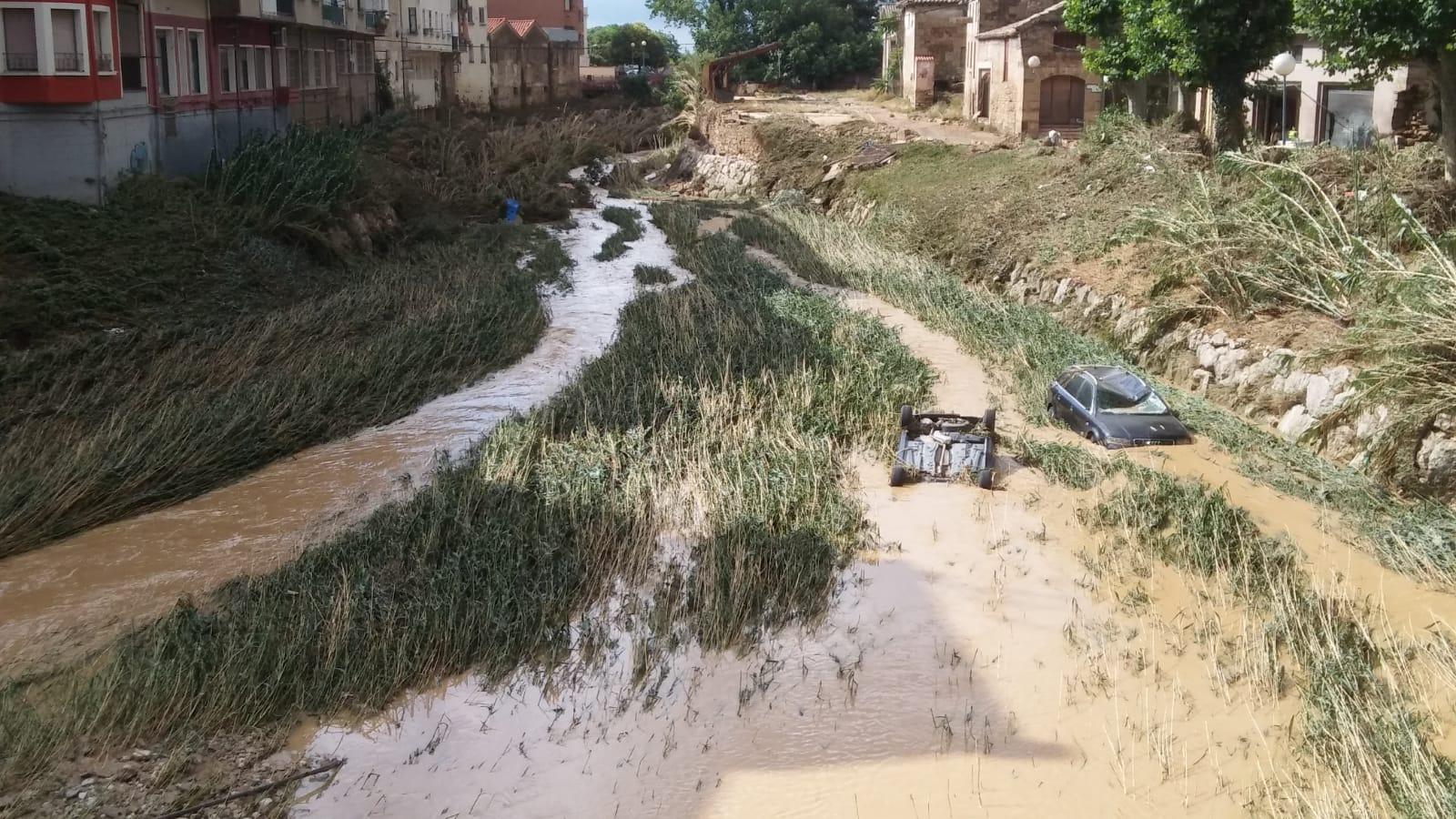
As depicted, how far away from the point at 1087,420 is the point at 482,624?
344 inches

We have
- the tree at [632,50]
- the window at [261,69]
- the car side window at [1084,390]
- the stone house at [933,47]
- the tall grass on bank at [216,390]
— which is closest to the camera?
the tall grass on bank at [216,390]

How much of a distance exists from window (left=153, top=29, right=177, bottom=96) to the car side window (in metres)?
21.1

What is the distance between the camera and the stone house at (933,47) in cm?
5100

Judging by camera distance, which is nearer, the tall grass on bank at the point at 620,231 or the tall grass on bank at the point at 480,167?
the tall grass on bank at the point at 620,231

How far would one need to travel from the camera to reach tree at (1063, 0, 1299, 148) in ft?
80.5

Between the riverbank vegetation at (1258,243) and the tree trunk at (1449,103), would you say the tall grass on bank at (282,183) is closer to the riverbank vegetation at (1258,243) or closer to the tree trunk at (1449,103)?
the riverbank vegetation at (1258,243)

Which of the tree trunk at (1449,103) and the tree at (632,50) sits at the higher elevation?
the tree at (632,50)

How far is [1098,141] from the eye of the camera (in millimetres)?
29656

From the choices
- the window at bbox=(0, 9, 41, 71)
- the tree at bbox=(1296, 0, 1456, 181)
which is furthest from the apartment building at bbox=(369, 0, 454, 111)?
the tree at bbox=(1296, 0, 1456, 181)

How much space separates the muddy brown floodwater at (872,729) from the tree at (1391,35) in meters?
10.5

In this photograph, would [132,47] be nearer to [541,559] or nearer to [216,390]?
[216,390]

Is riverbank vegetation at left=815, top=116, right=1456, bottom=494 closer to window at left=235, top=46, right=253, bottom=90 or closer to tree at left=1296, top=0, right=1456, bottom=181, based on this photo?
tree at left=1296, top=0, right=1456, bottom=181

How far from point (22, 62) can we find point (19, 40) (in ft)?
1.32

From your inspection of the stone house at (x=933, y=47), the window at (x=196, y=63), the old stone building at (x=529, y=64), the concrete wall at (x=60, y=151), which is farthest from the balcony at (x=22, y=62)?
the old stone building at (x=529, y=64)
